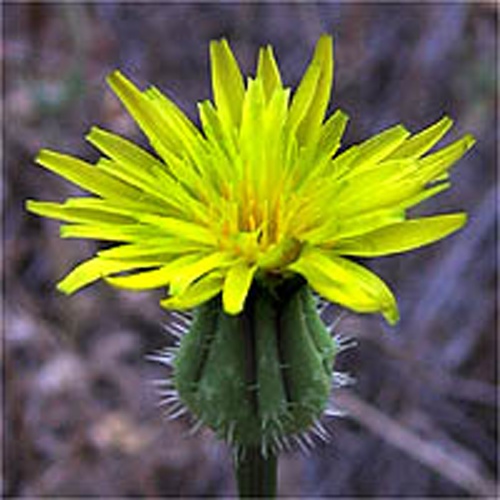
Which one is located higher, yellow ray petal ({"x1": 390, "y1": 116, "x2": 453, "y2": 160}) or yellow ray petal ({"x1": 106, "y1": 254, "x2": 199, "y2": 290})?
yellow ray petal ({"x1": 390, "y1": 116, "x2": 453, "y2": 160})

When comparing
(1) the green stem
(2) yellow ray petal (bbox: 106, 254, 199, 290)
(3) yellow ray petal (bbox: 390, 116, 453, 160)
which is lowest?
(1) the green stem

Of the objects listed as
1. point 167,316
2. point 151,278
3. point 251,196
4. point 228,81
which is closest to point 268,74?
point 228,81

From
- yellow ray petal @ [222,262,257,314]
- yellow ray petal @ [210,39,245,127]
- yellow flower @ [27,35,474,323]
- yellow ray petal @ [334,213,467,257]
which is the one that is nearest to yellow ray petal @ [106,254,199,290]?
yellow flower @ [27,35,474,323]

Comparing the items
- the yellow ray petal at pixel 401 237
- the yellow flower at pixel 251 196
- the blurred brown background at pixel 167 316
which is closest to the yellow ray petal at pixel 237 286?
the yellow flower at pixel 251 196

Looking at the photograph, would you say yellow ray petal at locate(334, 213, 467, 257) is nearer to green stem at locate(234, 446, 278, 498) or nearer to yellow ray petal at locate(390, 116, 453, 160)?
yellow ray petal at locate(390, 116, 453, 160)

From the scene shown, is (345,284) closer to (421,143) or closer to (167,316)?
(421,143)

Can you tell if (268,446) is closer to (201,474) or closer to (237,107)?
(237,107)

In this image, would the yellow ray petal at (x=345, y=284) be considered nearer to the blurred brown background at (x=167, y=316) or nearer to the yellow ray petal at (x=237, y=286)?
the yellow ray petal at (x=237, y=286)
